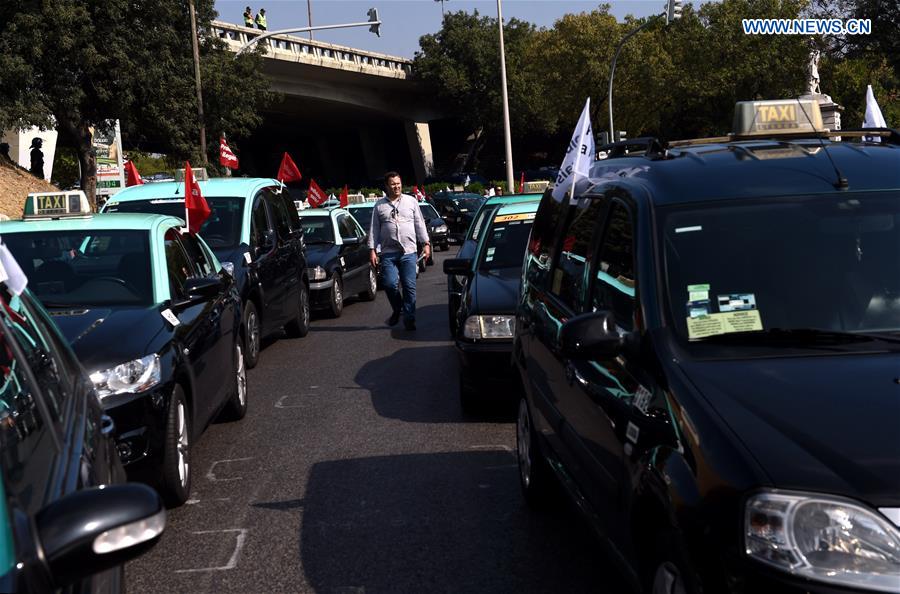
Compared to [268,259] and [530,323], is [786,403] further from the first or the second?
[268,259]

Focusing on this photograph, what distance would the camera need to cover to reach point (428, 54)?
241ft

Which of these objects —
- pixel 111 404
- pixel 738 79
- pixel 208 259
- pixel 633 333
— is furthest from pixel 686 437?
pixel 738 79

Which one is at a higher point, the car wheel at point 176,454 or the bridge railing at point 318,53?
the bridge railing at point 318,53

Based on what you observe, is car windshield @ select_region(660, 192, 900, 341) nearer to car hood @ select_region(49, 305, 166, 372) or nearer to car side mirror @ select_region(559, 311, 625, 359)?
car side mirror @ select_region(559, 311, 625, 359)

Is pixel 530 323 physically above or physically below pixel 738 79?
below

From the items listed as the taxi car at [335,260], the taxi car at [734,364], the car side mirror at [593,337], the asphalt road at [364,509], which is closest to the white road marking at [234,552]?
the asphalt road at [364,509]

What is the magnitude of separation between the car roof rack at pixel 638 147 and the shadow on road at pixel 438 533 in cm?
182

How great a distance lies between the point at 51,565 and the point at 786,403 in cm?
214

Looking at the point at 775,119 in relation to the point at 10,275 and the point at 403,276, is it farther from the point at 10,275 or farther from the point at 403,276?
the point at 403,276

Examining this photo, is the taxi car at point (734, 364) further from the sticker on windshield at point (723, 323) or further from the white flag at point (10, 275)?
the white flag at point (10, 275)

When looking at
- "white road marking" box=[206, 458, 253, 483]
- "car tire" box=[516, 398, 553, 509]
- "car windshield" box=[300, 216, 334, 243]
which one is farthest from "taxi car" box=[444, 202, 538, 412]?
"car windshield" box=[300, 216, 334, 243]

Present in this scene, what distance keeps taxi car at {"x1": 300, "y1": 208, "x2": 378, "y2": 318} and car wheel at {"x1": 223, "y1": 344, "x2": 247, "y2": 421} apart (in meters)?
6.78

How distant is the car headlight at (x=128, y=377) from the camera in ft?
19.7

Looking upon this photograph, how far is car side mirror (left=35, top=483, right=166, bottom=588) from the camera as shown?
2070 mm
